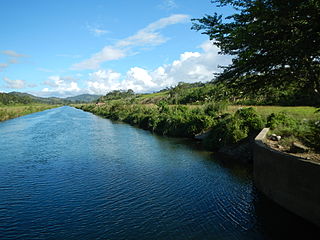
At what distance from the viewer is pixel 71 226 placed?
1088 centimetres

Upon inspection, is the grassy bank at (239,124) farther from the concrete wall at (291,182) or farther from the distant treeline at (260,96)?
the concrete wall at (291,182)

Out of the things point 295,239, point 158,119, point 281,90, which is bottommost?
point 295,239

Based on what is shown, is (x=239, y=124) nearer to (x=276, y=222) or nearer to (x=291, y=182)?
(x=291, y=182)

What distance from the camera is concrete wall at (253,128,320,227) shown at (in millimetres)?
9500

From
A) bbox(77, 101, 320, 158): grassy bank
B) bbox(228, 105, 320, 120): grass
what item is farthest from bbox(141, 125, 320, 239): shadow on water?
bbox(228, 105, 320, 120): grass

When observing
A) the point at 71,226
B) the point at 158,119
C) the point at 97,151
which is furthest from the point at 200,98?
the point at 71,226

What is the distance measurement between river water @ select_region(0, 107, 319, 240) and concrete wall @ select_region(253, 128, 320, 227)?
0.58m

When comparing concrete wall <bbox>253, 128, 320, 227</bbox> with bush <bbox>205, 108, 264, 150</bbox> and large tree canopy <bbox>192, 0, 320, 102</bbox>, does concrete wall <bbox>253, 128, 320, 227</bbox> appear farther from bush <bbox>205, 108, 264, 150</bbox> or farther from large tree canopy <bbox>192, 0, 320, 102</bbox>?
bush <bbox>205, 108, 264, 150</bbox>

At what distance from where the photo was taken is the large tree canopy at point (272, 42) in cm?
→ 806

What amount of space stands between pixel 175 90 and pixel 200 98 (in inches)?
1057

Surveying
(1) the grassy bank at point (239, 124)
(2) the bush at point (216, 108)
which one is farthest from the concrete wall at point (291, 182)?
(2) the bush at point (216, 108)

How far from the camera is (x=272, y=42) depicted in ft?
30.1

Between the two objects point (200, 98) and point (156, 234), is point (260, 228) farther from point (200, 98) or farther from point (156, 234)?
point (200, 98)

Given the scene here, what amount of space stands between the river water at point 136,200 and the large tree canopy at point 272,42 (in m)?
6.40
